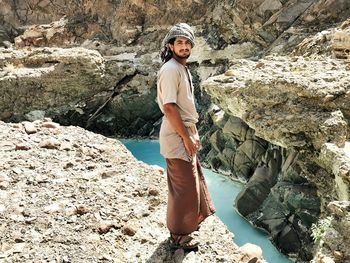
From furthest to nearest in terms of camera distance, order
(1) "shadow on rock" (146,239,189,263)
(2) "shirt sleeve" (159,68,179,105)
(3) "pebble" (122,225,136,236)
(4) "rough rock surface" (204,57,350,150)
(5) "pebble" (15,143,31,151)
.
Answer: (4) "rough rock surface" (204,57,350,150) → (5) "pebble" (15,143,31,151) → (3) "pebble" (122,225,136,236) → (1) "shadow on rock" (146,239,189,263) → (2) "shirt sleeve" (159,68,179,105)

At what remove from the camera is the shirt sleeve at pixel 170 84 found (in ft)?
12.3

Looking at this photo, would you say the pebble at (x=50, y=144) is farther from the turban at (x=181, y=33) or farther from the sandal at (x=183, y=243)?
the turban at (x=181, y=33)

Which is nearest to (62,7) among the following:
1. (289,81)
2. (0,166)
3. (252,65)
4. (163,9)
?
(163,9)

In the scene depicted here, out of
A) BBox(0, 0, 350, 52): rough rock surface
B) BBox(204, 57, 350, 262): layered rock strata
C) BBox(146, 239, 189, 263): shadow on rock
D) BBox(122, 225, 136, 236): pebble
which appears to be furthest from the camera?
BBox(0, 0, 350, 52): rough rock surface

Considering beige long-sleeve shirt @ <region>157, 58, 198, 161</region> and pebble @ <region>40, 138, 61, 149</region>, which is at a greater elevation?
beige long-sleeve shirt @ <region>157, 58, 198, 161</region>

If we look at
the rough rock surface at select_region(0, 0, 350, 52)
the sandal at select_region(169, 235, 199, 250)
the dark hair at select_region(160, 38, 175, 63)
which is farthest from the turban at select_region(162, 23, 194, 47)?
the rough rock surface at select_region(0, 0, 350, 52)

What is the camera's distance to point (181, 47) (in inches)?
151

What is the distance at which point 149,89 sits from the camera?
25.0 meters

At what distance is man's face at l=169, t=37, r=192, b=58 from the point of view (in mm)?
3809

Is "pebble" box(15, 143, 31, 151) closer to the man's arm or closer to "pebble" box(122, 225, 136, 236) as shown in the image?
"pebble" box(122, 225, 136, 236)

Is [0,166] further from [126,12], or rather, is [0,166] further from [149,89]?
[126,12]

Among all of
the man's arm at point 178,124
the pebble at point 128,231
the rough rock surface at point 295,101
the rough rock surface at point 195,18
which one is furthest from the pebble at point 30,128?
the rough rock surface at point 195,18

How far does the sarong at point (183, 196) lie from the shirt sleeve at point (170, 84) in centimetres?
64

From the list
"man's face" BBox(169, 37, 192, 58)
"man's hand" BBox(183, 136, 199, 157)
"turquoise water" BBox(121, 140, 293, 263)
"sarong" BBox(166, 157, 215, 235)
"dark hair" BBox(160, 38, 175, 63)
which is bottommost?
"turquoise water" BBox(121, 140, 293, 263)
